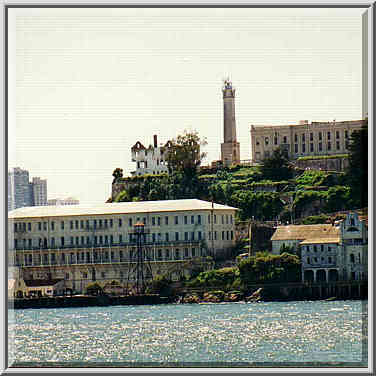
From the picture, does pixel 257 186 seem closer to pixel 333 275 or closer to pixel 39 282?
pixel 333 275

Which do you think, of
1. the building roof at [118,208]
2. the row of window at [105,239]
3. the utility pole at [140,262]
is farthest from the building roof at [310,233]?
the utility pole at [140,262]

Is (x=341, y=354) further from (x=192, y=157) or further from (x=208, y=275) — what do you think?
(x=192, y=157)

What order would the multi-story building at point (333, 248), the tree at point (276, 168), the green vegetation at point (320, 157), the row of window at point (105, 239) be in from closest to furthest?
1. the multi-story building at point (333, 248)
2. the row of window at point (105, 239)
3. the tree at point (276, 168)
4. the green vegetation at point (320, 157)

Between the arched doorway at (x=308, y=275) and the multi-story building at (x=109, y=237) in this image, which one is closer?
the arched doorway at (x=308, y=275)

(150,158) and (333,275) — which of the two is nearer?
(333,275)

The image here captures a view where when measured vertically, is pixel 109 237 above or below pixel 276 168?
below

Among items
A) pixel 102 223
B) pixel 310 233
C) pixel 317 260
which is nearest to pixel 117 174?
pixel 102 223

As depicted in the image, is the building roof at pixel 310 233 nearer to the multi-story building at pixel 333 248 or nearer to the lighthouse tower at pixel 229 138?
the multi-story building at pixel 333 248
